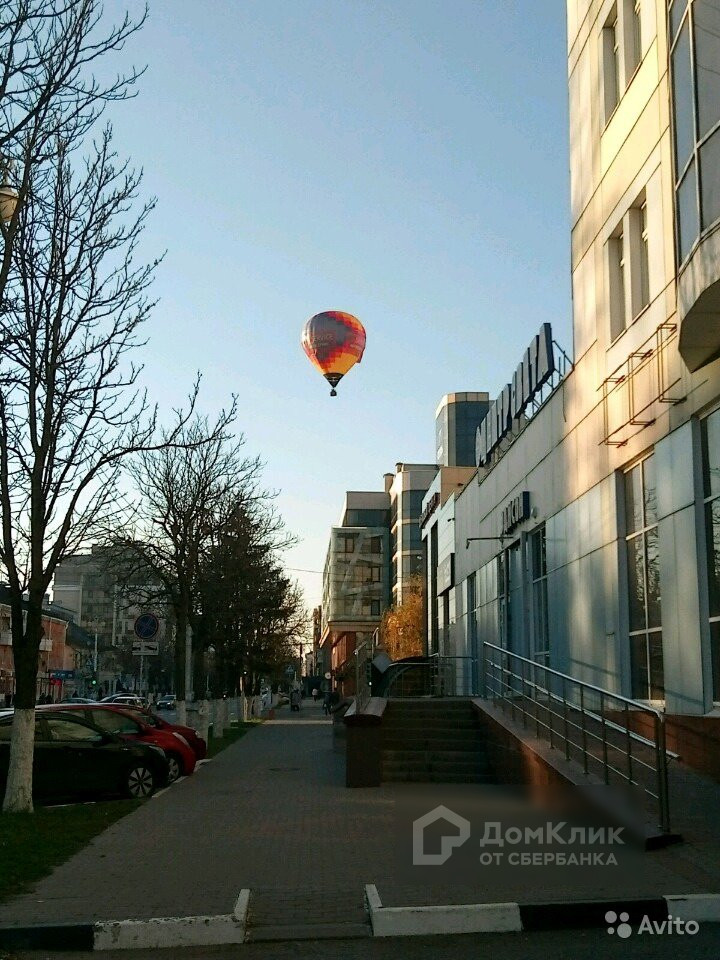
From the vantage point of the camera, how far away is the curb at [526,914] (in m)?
7.73

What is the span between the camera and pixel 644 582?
701 inches

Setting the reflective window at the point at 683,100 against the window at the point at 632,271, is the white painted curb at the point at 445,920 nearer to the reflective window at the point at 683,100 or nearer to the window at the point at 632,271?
the reflective window at the point at 683,100

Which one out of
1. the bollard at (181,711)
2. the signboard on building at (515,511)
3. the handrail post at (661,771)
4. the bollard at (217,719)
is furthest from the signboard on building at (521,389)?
the handrail post at (661,771)

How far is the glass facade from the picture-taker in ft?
42.5

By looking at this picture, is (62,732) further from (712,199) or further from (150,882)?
(712,199)

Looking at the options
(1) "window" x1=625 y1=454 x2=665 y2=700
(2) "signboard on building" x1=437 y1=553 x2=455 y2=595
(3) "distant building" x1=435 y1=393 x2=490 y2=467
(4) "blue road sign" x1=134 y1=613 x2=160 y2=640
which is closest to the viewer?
(1) "window" x1=625 y1=454 x2=665 y2=700

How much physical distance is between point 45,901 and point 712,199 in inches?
407

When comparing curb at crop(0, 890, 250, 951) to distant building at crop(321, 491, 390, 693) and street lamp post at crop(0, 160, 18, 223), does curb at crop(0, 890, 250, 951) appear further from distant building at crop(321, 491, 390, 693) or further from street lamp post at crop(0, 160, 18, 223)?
distant building at crop(321, 491, 390, 693)

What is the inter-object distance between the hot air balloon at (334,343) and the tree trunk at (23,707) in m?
16.8

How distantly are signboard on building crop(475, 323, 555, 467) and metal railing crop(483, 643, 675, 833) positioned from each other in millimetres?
9339

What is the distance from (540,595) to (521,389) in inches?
205

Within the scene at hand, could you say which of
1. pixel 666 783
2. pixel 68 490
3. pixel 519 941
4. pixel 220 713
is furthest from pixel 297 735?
pixel 519 941

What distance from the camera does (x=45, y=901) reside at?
28.2 ft

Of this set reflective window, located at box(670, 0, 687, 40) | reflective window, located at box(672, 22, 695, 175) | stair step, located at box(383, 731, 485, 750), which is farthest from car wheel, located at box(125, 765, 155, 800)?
reflective window, located at box(670, 0, 687, 40)
